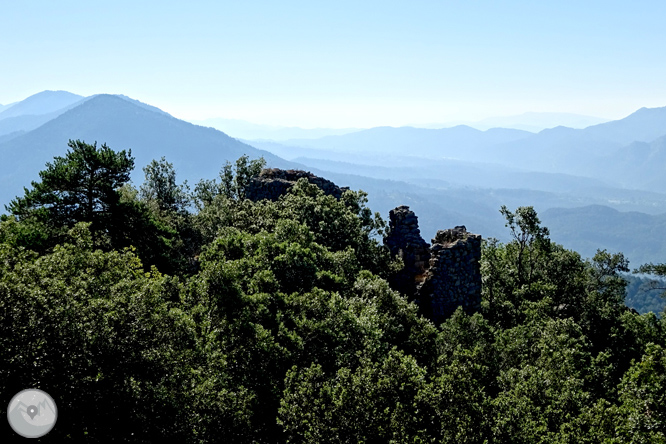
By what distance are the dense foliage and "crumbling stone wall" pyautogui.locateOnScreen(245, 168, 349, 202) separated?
1521 cm

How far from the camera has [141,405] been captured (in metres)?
14.7

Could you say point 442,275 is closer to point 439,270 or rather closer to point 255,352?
point 439,270

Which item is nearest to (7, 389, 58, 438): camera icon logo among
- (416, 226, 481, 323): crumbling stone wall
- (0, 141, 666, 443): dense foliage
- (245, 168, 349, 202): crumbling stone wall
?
(0, 141, 666, 443): dense foliage

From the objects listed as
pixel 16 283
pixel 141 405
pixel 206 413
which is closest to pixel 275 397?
pixel 206 413

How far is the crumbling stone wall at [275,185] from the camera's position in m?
55.7

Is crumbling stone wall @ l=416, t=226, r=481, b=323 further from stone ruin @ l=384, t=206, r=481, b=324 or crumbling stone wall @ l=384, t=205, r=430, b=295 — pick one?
crumbling stone wall @ l=384, t=205, r=430, b=295

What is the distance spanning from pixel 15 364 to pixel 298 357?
40.3 ft

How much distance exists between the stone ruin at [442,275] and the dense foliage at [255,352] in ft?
19.2

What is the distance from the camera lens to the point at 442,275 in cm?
4234

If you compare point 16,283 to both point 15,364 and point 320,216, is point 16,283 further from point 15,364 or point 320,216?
point 320,216

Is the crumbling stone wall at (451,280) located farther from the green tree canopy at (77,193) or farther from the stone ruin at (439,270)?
the green tree canopy at (77,193)

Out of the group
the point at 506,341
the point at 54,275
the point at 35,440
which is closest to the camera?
the point at 35,440

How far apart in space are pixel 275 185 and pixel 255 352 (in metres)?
37.3

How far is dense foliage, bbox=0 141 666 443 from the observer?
14414 mm
